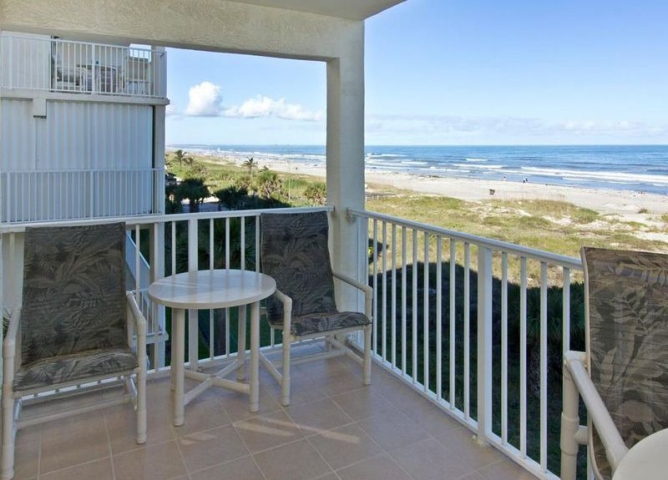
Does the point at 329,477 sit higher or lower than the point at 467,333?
lower

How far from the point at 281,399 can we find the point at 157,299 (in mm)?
971

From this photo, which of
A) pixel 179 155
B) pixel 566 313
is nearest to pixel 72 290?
pixel 566 313

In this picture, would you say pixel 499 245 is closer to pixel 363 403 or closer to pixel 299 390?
pixel 363 403

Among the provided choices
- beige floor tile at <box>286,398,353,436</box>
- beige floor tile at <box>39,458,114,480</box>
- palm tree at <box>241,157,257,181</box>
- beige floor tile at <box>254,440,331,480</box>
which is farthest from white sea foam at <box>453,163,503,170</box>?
beige floor tile at <box>39,458,114,480</box>

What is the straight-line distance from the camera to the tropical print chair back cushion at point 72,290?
272 cm

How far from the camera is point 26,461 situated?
2.34 m

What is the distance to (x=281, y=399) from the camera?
2963mm

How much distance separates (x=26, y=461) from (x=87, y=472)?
355 mm

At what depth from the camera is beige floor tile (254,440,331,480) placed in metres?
2.26

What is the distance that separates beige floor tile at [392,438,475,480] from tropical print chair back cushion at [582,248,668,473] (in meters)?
0.92

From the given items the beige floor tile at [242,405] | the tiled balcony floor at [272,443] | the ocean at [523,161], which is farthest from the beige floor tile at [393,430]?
the ocean at [523,161]

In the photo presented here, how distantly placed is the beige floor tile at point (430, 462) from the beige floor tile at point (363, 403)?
0.39 m

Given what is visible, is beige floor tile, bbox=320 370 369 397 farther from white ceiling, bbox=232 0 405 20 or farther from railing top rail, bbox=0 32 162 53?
railing top rail, bbox=0 32 162 53

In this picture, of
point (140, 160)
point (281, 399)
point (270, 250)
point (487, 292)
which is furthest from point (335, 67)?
point (140, 160)
